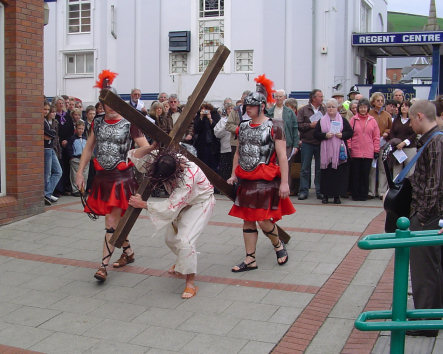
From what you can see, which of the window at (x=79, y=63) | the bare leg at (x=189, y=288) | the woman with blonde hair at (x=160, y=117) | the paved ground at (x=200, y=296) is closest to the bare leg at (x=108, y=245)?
the paved ground at (x=200, y=296)

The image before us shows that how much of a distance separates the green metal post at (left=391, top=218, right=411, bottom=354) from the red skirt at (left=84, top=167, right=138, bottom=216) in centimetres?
342

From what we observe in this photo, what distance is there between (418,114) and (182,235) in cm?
238

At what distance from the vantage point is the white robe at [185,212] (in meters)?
5.15

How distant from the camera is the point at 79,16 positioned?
22891 mm

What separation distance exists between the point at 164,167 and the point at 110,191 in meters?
1.25

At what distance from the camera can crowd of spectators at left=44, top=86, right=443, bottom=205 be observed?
33.3ft

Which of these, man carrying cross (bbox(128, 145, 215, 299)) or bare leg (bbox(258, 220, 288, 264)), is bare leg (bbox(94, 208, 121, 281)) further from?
bare leg (bbox(258, 220, 288, 264))

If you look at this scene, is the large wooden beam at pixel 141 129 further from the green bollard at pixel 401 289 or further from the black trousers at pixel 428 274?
the green bollard at pixel 401 289

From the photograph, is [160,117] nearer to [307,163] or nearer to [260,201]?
[307,163]

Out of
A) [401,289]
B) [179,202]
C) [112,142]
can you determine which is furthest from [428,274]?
[112,142]

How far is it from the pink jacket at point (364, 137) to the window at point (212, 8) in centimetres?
1189

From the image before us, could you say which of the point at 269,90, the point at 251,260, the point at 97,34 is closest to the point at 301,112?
the point at 269,90

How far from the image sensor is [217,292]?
18.4 feet

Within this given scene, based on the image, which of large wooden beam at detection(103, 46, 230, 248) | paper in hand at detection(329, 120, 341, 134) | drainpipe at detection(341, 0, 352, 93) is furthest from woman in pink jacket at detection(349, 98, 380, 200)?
drainpipe at detection(341, 0, 352, 93)
